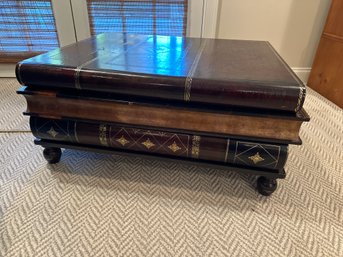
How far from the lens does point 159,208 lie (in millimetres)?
827

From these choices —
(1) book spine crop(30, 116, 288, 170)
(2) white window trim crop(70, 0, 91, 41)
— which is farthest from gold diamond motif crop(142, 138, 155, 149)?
(2) white window trim crop(70, 0, 91, 41)

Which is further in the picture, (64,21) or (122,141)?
(64,21)

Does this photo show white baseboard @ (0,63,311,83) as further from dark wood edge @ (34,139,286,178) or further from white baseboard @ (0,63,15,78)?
dark wood edge @ (34,139,286,178)

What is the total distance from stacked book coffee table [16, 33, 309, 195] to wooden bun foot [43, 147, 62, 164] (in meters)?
0.04

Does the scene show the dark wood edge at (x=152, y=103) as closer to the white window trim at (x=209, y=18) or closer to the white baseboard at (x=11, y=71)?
the white window trim at (x=209, y=18)

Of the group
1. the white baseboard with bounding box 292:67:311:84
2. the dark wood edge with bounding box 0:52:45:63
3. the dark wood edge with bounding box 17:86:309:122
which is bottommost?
the white baseboard with bounding box 292:67:311:84

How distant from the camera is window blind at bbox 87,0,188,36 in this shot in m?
1.71

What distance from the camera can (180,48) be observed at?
1.07 m

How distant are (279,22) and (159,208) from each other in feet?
5.32

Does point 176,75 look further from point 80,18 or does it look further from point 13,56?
point 13,56

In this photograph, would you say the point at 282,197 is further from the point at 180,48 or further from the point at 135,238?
the point at 180,48

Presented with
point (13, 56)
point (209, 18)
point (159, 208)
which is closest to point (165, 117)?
point (159, 208)

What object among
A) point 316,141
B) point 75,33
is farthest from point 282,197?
point 75,33

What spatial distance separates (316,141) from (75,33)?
1.75 m
